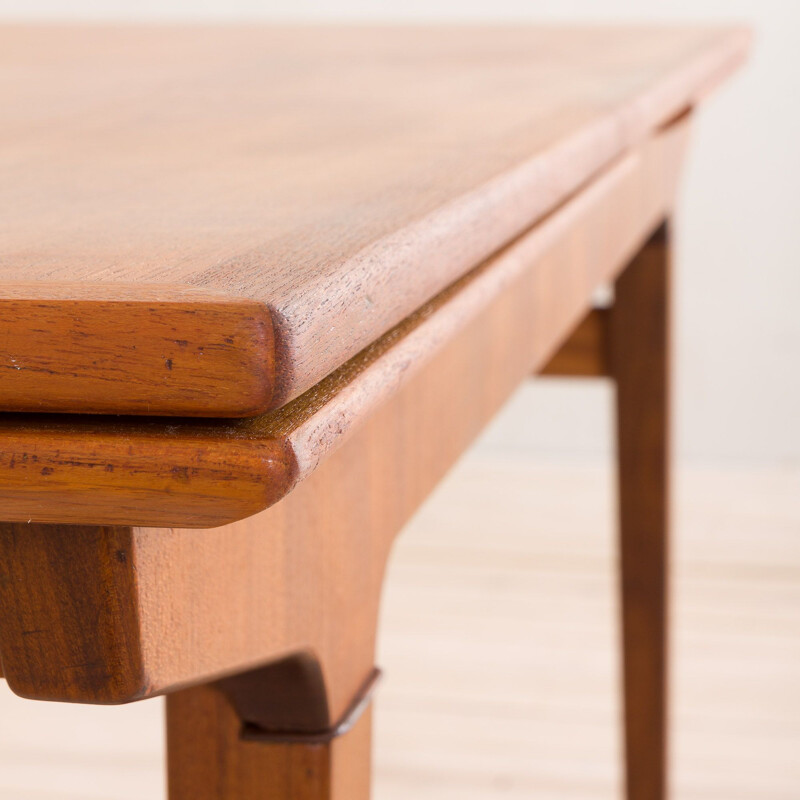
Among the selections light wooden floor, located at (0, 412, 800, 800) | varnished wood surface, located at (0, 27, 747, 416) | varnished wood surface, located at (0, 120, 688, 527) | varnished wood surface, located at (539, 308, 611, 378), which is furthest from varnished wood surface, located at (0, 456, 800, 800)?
varnished wood surface, located at (0, 120, 688, 527)

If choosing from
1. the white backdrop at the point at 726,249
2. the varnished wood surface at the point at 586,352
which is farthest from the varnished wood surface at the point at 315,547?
the white backdrop at the point at 726,249

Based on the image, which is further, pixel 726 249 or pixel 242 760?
pixel 726 249

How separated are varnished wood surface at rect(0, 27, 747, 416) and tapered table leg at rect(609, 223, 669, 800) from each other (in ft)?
1.18

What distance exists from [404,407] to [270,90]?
23cm

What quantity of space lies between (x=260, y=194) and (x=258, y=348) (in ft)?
0.35

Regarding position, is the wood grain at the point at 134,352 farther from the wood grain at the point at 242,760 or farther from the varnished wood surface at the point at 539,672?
the varnished wood surface at the point at 539,672

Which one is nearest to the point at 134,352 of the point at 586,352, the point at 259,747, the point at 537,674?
the point at 259,747

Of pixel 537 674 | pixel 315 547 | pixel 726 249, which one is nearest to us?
pixel 315 547

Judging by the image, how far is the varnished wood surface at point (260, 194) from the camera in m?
0.16

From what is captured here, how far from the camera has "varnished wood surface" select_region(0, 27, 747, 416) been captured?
0.54ft

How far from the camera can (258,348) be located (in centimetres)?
17

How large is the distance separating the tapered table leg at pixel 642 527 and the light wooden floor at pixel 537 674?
0.67ft

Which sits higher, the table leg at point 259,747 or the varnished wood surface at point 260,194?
the varnished wood surface at point 260,194

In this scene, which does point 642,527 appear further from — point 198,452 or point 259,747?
point 198,452
